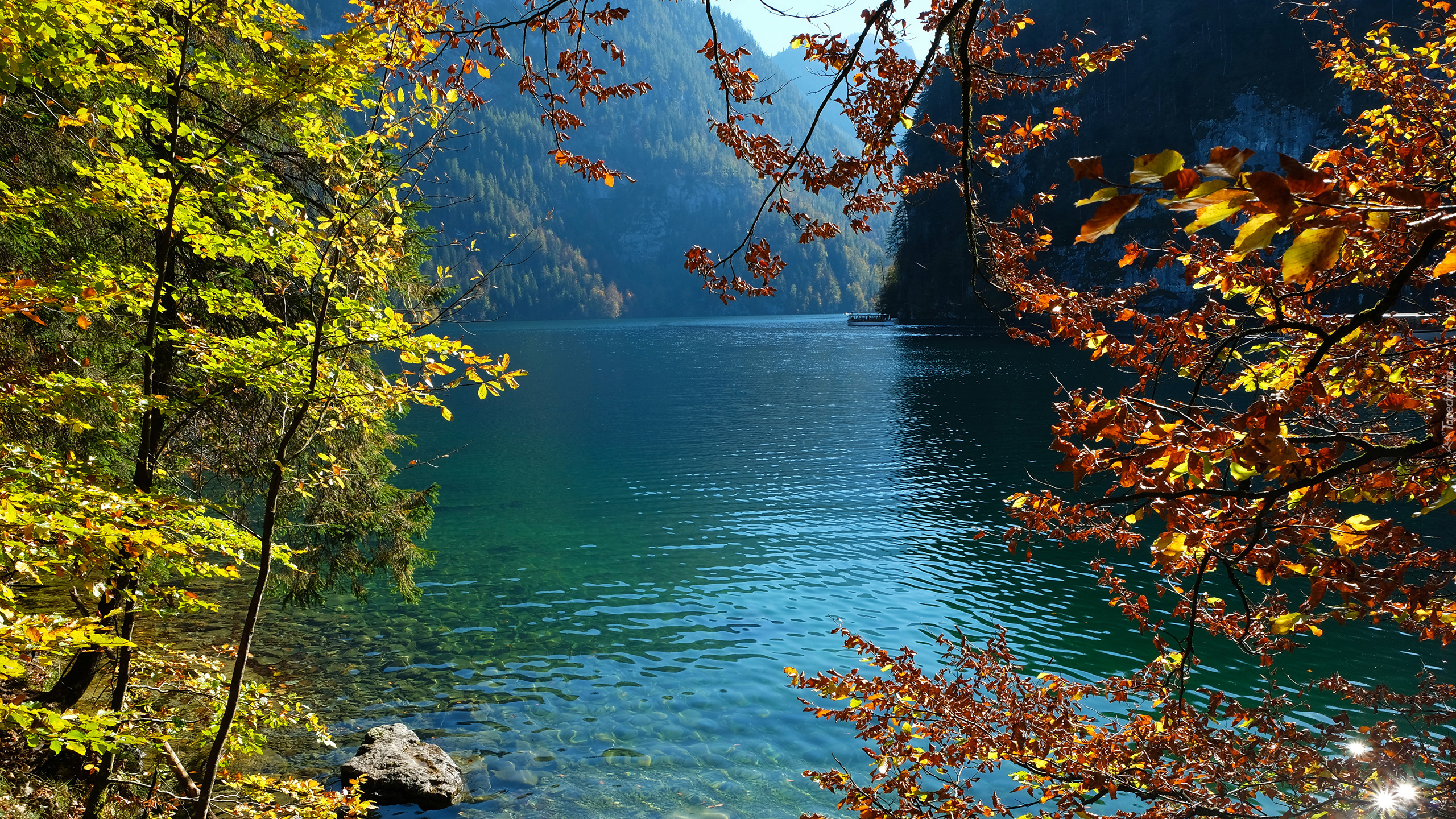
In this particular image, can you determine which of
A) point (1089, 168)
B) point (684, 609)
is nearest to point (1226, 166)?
point (1089, 168)

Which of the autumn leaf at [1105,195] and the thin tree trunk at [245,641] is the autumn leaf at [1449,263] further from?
the thin tree trunk at [245,641]

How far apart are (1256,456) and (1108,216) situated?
1.20 meters

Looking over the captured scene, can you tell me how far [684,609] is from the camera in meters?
14.6

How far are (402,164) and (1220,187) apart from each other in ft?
15.0

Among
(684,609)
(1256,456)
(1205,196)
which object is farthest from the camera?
(684,609)

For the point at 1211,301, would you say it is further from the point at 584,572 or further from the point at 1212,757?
the point at 584,572

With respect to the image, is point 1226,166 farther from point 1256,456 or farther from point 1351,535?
point 1351,535

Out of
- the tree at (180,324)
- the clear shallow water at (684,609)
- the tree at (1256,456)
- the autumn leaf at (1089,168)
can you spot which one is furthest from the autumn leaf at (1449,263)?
the clear shallow water at (684,609)

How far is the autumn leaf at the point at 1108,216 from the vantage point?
130 centimetres

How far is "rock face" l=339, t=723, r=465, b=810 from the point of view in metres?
8.48

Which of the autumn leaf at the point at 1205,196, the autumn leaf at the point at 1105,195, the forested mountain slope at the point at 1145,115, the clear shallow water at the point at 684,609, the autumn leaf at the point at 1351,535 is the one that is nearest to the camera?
the autumn leaf at the point at 1205,196

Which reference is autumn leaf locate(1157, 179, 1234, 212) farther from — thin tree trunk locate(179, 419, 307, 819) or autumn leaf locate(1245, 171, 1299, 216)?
thin tree trunk locate(179, 419, 307, 819)

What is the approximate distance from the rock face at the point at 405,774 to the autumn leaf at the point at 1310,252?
→ 31.1 ft

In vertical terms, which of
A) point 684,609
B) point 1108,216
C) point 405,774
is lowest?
point 684,609
